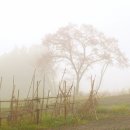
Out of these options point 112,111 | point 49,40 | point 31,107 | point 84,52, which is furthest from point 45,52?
point 31,107

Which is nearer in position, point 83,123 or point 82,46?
point 83,123

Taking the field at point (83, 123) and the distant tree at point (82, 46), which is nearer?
the field at point (83, 123)

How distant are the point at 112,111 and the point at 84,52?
22.3m

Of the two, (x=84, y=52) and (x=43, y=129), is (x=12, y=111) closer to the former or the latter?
(x=43, y=129)

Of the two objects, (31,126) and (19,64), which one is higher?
(19,64)

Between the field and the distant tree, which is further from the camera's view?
the distant tree

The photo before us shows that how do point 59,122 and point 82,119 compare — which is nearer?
point 59,122

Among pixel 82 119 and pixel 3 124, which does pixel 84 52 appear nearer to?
pixel 82 119

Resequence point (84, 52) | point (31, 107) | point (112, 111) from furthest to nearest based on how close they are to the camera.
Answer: point (84, 52)
point (112, 111)
point (31, 107)

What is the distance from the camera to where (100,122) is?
1827cm

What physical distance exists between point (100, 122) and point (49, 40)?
2779cm

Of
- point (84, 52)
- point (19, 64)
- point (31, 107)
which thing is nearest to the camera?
point (31, 107)

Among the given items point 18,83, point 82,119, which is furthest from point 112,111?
point 18,83

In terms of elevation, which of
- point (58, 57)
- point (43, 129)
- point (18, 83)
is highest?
point (58, 57)
